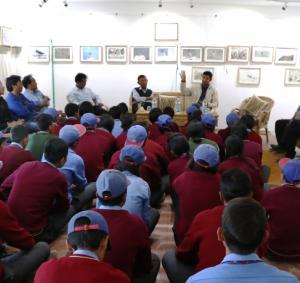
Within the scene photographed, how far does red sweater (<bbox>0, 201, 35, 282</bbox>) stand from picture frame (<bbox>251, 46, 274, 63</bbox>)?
25.9 ft

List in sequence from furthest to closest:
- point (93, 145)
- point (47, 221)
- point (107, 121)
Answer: point (107, 121) → point (93, 145) → point (47, 221)

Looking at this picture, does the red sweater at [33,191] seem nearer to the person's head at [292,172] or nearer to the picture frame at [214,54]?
the person's head at [292,172]

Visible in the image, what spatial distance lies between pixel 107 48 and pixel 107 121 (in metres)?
4.76

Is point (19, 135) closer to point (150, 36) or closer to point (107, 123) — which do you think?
point (107, 123)

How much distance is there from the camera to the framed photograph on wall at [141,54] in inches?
365

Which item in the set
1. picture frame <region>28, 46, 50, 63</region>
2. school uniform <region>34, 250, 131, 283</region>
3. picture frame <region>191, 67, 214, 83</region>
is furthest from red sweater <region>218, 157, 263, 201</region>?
picture frame <region>28, 46, 50, 63</region>

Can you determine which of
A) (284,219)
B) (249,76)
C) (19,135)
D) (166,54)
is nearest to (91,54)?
(166,54)

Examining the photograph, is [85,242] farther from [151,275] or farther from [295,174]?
[295,174]

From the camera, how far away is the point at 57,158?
3051mm

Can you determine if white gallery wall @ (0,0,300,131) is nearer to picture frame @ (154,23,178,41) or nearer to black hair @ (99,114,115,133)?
picture frame @ (154,23,178,41)

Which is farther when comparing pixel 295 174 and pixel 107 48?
pixel 107 48

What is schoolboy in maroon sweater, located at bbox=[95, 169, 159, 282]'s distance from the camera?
2.03 meters

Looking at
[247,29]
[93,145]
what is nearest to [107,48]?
[247,29]

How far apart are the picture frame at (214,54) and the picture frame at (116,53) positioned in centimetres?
191
